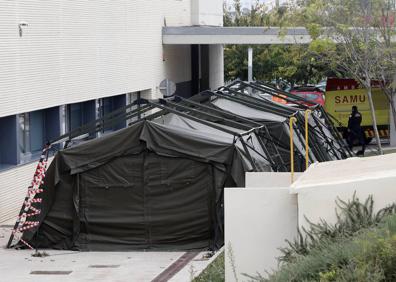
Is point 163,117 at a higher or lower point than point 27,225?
higher

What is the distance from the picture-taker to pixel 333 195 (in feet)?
27.1

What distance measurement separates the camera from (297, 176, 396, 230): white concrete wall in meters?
8.14

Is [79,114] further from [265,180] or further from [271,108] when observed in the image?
[265,180]

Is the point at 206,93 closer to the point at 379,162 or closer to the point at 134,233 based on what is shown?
the point at 134,233

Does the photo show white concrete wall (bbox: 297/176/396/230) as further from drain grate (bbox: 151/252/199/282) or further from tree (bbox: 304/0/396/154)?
tree (bbox: 304/0/396/154)

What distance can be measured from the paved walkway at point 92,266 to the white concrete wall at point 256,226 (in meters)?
4.01

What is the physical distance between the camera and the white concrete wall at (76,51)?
20109 mm

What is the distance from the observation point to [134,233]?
1586 centimetres

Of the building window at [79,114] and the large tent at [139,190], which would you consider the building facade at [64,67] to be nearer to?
the building window at [79,114]

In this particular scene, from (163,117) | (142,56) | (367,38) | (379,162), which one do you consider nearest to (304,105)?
(367,38)

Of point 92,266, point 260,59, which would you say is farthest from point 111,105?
point 260,59

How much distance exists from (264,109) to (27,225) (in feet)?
23.9

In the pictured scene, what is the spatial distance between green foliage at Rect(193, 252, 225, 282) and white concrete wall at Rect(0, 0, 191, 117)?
9264mm

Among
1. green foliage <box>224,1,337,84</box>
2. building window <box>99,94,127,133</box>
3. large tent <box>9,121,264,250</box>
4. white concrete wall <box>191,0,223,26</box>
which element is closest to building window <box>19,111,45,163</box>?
building window <box>99,94,127,133</box>
